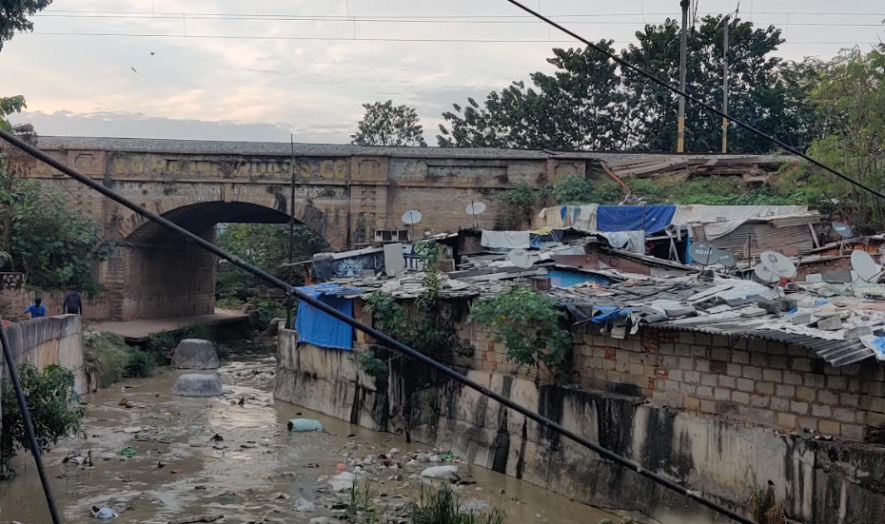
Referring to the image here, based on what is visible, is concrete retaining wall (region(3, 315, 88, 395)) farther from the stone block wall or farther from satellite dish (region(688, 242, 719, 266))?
satellite dish (region(688, 242, 719, 266))

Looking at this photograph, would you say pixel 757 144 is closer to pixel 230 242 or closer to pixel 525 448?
pixel 230 242

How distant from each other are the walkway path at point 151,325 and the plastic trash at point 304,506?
10.8m

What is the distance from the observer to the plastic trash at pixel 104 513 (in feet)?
26.2

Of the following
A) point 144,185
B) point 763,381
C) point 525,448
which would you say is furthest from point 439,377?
point 144,185

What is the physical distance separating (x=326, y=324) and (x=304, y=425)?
1915 millimetres

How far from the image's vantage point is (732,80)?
29.4 metres

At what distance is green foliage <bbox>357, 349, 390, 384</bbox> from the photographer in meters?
12.1

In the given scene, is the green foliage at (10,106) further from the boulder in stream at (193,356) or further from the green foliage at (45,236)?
the boulder in stream at (193,356)

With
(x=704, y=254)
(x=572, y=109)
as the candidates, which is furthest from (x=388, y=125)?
(x=704, y=254)

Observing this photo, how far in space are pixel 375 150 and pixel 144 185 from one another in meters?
5.48

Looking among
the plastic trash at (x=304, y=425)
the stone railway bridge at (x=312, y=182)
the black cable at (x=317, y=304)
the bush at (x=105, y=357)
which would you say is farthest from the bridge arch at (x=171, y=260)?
the black cable at (x=317, y=304)

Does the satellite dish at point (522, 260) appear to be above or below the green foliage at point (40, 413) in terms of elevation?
above

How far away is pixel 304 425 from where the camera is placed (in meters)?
12.5

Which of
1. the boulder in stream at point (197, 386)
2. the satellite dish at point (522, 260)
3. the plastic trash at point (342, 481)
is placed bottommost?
the boulder in stream at point (197, 386)
